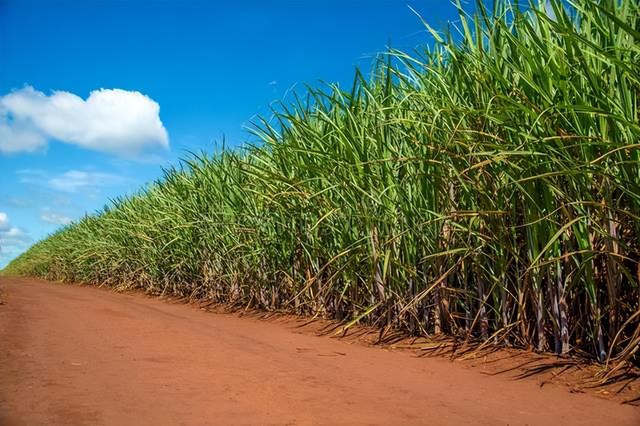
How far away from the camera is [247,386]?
1610 mm

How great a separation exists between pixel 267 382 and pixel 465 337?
1025mm

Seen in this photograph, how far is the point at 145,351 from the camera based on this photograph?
6.91 ft

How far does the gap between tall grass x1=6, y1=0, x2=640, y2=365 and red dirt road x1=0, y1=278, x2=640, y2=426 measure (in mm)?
306

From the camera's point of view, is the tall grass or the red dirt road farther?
the tall grass

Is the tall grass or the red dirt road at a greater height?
the tall grass

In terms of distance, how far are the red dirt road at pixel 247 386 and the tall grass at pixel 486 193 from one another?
31 centimetres

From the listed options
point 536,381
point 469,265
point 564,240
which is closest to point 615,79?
point 564,240

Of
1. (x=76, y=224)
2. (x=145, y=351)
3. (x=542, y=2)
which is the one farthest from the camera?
(x=76, y=224)

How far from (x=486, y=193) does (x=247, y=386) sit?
117cm

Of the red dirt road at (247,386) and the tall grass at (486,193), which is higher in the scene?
the tall grass at (486,193)

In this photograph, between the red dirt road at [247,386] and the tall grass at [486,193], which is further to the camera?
the tall grass at [486,193]

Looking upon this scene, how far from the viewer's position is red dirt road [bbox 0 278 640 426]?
136 centimetres

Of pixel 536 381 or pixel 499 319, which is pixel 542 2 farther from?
pixel 536 381

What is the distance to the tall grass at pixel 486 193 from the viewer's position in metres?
1.81
